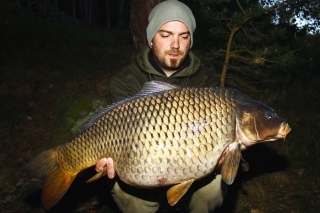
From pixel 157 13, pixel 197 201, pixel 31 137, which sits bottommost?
pixel 31 137

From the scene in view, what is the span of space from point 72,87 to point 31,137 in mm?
1236

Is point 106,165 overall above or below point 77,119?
above

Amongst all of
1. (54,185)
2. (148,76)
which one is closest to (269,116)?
(148,76)

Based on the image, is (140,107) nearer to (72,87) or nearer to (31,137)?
(31,137)

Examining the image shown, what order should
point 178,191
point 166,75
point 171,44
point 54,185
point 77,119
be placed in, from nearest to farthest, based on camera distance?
1. point 178,191
2. point 54,185
3. point 171,44
4. point 166,75
5. point 77,119

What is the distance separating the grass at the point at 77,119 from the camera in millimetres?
2878

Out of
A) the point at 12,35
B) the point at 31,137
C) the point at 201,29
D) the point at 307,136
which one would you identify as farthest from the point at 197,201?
the point at 12,35

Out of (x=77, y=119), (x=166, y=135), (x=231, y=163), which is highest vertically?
(x=166, y=135)

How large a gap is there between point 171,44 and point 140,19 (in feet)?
5.70

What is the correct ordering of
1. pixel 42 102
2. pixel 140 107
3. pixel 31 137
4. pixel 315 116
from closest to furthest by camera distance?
pixel 140 107
pixel 31 137
pixel 315 116
pixel 42 102

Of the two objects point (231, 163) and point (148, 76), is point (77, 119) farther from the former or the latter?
point (231, 163)

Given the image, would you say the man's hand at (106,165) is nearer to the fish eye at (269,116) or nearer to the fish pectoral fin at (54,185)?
the fish pectoral fin at (54,185)

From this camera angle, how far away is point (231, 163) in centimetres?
164

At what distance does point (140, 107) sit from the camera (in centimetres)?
170
